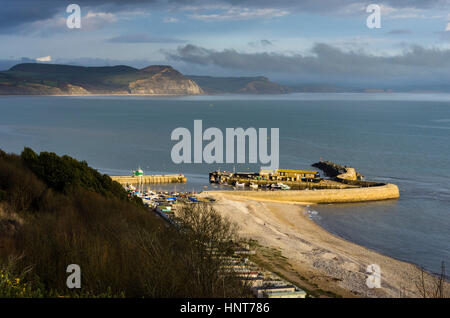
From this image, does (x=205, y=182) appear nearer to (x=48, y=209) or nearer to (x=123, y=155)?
(x=123, y=155)

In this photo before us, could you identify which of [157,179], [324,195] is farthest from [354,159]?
[157,179]

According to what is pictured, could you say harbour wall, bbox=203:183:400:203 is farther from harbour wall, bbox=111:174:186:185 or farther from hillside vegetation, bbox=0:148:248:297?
hillside vegetation, bbox=0:148:248:297

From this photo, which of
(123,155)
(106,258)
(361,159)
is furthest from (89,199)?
(361,159)

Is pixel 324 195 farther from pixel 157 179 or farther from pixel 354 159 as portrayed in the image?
pixel 354 159

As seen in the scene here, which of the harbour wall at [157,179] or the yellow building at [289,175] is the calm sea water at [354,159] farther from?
the yellow building at [289,175]

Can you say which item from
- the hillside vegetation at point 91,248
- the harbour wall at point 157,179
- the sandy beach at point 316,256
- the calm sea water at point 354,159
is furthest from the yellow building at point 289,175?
the hillside vegetation at point 91,248

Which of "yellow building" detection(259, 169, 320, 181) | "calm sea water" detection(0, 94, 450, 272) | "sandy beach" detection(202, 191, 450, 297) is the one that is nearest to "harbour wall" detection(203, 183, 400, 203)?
"calm sea water" detection(0, 94, 450, 272)
